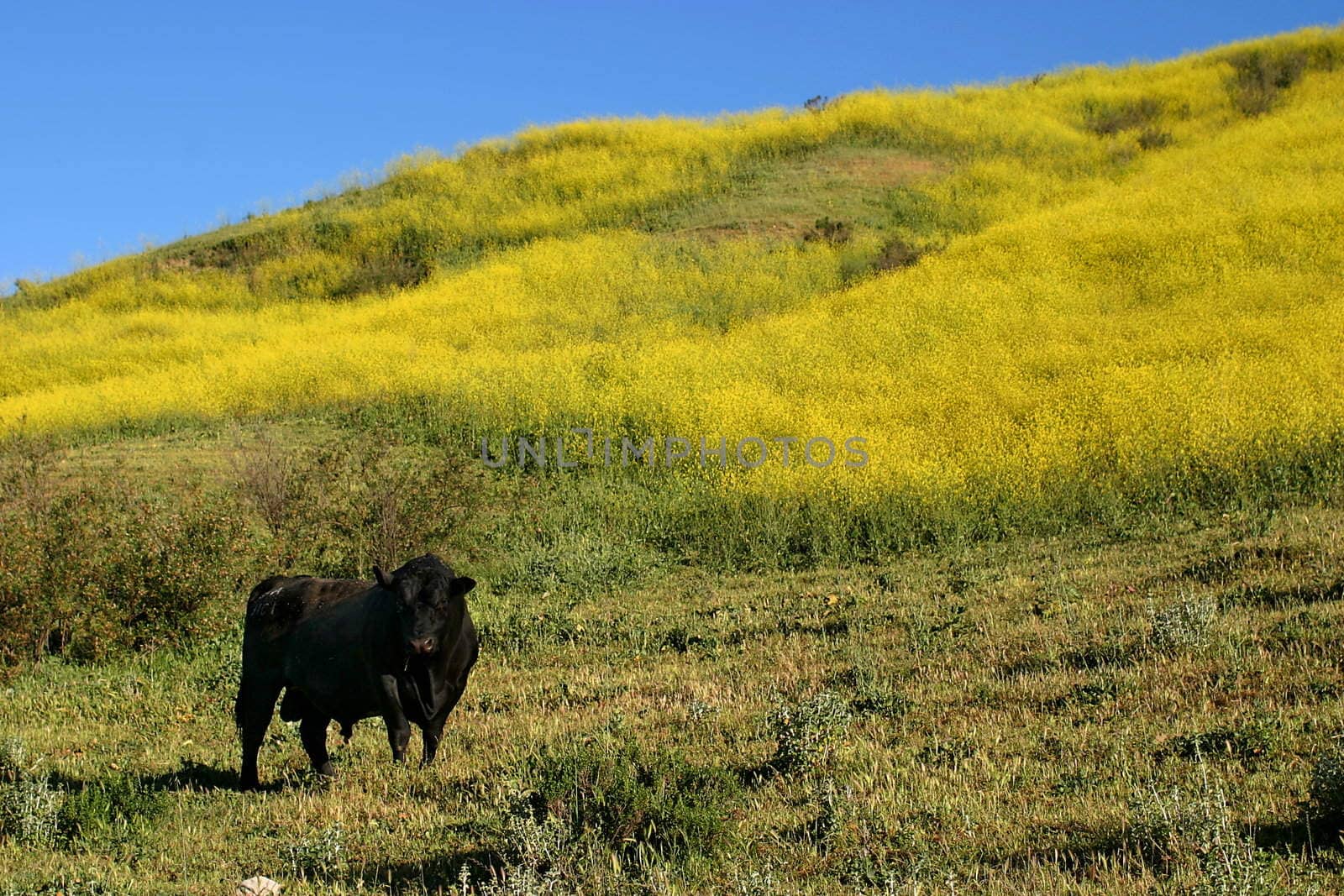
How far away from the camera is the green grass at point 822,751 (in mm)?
4875

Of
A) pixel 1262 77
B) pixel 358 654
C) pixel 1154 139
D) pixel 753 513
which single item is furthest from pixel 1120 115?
pixel 358 654

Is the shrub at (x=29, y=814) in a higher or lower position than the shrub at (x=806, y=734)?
higher

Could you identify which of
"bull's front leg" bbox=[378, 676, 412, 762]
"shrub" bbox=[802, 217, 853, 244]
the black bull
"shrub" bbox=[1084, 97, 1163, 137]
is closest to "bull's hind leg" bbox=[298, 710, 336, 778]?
the black bull

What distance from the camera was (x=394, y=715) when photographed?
6.83m

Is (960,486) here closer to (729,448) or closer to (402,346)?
(729,448)

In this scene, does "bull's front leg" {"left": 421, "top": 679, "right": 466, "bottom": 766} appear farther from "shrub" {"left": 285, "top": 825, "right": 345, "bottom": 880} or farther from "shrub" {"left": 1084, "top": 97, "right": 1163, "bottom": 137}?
"shrub" {"left": 1084, "top": 97, "right": 1163, "bottom": 137}

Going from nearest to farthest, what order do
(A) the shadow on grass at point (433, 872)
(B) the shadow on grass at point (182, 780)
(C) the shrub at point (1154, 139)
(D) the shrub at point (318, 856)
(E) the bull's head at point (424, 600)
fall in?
(A) the shadow on grass at point (433, 872) < (D) the shrub at point (318, 856) < (E) the bull's head at point (424, 600) < (B) the shadow on grass at point (182, 780) < (C) the shrub at point (1154, 139)

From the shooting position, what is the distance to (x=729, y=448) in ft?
58.5

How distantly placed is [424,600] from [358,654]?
0.90 metres

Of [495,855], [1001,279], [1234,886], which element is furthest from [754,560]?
[1001,279]

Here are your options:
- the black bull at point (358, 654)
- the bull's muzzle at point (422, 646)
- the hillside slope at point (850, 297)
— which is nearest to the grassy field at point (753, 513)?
the hillside slope at point (850, 297)

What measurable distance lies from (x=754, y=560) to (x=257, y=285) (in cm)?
2528

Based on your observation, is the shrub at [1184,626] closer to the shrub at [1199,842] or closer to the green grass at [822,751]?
the green grass at [822,751]

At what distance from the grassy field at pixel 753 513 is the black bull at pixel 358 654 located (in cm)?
46
